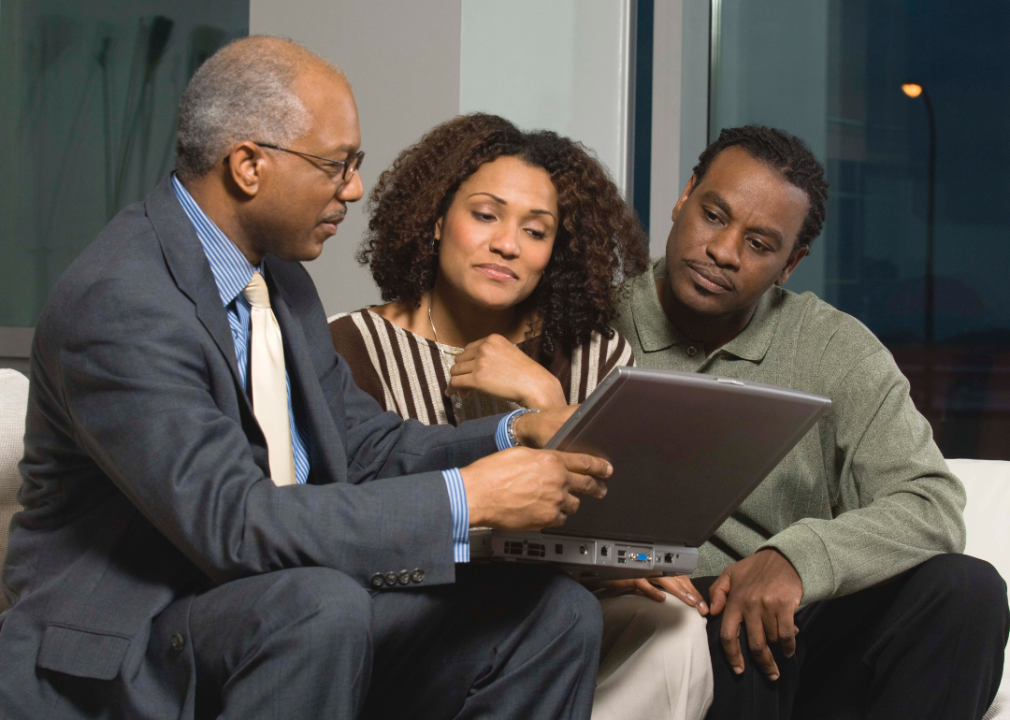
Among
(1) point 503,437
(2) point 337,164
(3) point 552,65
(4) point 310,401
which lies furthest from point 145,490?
Result: (3) point 552,65

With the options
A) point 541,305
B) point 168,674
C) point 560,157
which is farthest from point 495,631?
point 560,157

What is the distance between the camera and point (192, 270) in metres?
1.15

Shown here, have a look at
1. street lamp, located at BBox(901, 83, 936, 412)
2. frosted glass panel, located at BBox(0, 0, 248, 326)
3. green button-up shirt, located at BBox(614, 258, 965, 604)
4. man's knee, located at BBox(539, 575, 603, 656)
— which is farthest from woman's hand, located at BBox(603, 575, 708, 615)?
frosted glass panel, located at BBox(0, 0, 248, 326)

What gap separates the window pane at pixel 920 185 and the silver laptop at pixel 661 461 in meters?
1.51

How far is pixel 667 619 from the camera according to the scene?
4.76 feet

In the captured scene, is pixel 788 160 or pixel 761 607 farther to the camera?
pixel 788 160

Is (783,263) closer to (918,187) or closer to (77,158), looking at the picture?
(918,187)

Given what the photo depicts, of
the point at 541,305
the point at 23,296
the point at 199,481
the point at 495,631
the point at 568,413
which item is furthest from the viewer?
the point at 23,296

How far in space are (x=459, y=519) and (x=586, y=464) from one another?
0.59 ft

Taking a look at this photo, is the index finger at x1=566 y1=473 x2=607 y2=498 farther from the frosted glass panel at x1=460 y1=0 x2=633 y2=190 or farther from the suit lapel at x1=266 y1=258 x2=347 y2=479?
the frosted glass panel at x1=460 y1=0 x2=633 y2=190

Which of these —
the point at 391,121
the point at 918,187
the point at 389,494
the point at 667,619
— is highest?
the point at 391,121

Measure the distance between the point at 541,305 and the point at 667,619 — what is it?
0.68m

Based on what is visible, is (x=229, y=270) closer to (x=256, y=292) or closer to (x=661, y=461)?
(x=256, y=292)

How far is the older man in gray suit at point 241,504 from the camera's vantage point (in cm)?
103
